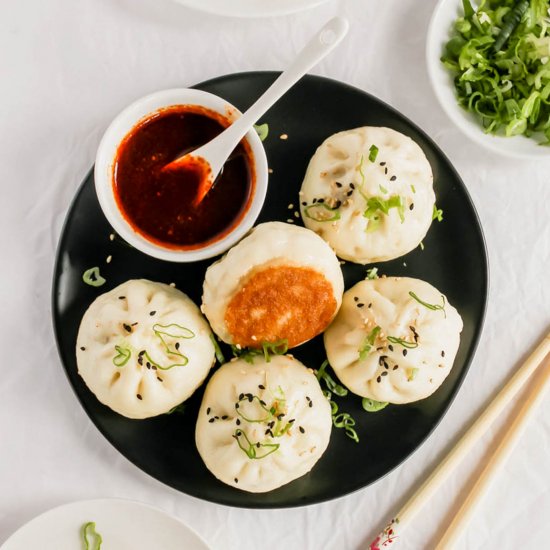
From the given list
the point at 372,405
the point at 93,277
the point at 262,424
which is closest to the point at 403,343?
the point at 372,405

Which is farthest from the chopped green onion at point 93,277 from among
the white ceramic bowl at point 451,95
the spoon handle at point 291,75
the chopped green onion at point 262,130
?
the white ceramic bowl at point 451,95

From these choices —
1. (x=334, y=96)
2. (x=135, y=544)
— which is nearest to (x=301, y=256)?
(x=334, y=96)

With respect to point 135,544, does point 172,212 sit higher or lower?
higher

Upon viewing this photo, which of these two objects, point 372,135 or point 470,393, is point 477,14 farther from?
point 470,393

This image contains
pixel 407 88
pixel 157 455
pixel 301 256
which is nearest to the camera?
pixel 301 256

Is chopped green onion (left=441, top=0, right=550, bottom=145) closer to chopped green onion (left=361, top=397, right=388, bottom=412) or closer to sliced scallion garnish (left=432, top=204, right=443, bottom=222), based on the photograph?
sliced scallion garnish (left=432, top=204, right=443, bottom=222)

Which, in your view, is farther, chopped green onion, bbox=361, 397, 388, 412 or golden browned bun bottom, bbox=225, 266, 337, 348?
chopped green onion, bbox=361, 397, 388, 412

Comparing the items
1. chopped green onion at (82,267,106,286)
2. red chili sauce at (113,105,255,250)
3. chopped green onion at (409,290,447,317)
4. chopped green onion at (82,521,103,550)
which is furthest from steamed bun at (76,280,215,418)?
chopped green onion at (409,290,447,317)
